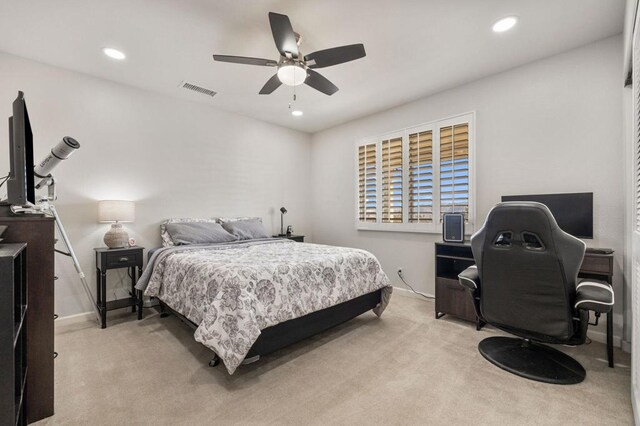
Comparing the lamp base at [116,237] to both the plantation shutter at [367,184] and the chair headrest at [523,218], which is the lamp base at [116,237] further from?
the chair headrest at [523,218]

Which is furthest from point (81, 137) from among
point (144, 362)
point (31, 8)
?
point (144, 362)

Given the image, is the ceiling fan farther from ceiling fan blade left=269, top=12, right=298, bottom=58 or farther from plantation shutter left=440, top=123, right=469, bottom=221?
plantation shutter left=440, top=123, right=469, bottom=221

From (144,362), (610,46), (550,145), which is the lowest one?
(144,362)

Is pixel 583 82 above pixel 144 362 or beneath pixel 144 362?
above

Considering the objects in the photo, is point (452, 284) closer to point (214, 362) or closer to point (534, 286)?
point (534, 286)

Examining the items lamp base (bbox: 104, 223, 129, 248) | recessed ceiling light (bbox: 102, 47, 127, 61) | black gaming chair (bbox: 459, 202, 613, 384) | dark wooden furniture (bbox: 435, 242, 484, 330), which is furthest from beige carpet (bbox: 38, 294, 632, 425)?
recessed ceiling light (bbox: 102, 47, 127, 61)

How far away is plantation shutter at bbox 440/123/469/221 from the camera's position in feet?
11.1

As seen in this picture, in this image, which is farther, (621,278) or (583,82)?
(583,82)

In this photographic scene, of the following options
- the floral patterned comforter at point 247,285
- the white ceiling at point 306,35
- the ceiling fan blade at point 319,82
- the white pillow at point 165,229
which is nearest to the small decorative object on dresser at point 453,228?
the floral patterned comforter at point 247,285

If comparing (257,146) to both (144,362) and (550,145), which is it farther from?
(550,145)

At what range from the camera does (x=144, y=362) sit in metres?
2.21

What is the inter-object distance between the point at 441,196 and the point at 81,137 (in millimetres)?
4162

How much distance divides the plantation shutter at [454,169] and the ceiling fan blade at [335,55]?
1.86 m

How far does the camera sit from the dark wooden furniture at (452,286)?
292 centimetres
